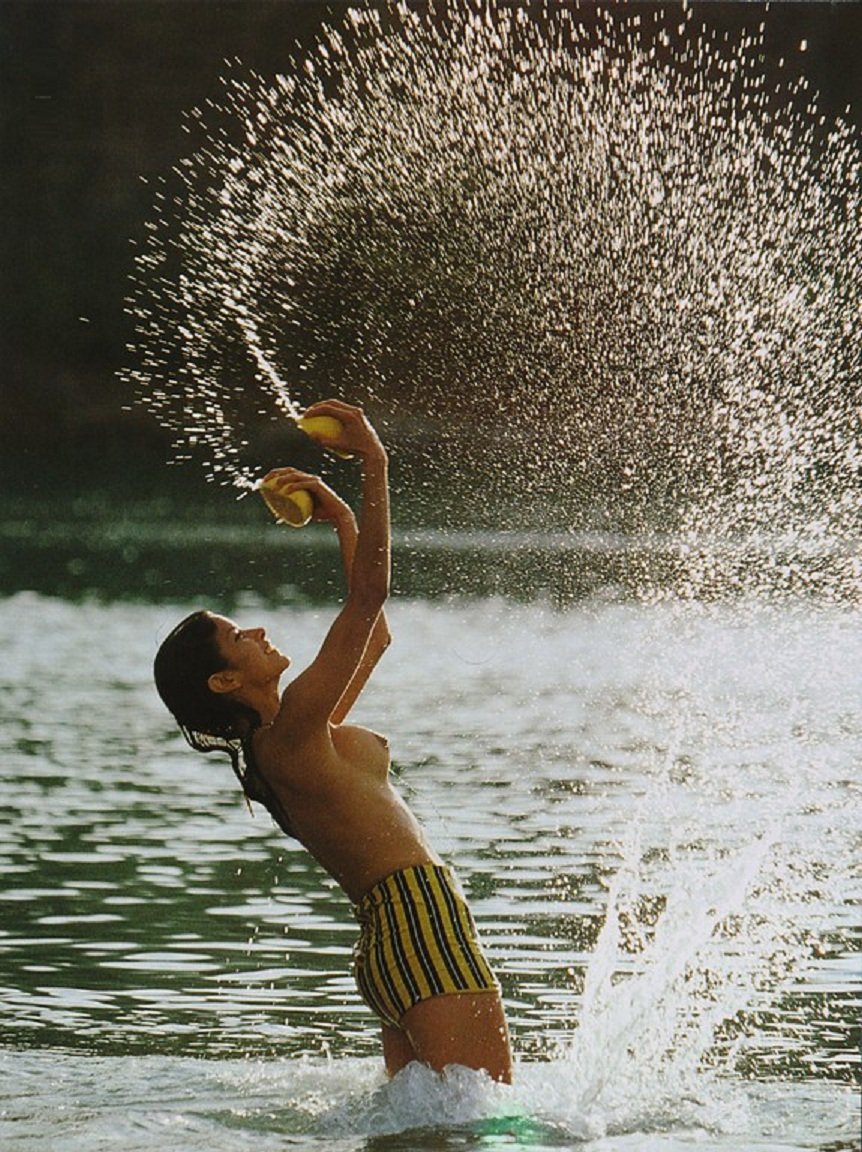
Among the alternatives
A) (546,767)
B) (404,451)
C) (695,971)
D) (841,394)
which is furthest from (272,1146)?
(404,451)

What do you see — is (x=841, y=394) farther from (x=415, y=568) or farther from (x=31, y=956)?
(x=31, y=956)

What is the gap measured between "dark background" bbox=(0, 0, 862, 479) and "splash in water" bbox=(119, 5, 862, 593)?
1.91 meters

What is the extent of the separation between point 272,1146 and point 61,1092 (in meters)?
0.99

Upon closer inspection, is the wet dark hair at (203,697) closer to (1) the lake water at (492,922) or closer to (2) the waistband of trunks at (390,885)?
(2) the waistband of trunks at (390,885)

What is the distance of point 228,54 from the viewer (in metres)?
49.9

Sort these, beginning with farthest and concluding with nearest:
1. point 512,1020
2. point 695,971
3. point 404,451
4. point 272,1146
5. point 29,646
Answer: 1. point 404,451
2. point 29,646
3. point 695,971
4. point 512,1020
5. point 272,1146

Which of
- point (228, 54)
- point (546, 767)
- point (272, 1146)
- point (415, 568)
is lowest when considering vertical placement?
point (272, 1146)

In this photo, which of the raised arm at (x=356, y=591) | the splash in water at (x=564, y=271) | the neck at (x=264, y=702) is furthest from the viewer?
the splash in water at (x=564, y=271)

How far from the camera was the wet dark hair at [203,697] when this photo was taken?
671cm

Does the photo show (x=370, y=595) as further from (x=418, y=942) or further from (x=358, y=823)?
(x=418, y=942)

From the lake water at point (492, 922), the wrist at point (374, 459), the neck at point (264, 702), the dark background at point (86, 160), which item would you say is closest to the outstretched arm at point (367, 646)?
the neck at point (264, 702)

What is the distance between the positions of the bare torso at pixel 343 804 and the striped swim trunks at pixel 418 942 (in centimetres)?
6

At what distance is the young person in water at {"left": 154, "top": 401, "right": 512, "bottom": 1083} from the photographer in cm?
666

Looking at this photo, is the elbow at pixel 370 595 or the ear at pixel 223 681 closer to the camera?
the elbow at pixel 370 595
